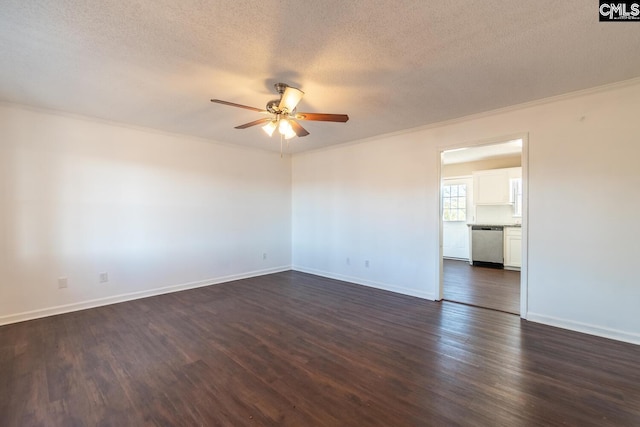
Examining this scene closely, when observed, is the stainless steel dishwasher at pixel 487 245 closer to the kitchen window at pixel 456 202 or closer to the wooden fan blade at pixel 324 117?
the kitchen window at pixel 456 202

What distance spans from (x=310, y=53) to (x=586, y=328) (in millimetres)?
3903

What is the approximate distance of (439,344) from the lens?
2.72 meters

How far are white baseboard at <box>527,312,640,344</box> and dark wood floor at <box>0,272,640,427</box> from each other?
0.10 meters

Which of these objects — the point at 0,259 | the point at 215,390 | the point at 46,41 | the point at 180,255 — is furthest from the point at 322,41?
the point at 0,259

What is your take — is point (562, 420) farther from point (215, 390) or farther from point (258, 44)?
point (258, 44)

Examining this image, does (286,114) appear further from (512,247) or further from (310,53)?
(512,247)

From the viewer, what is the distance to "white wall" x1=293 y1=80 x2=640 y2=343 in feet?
9.09

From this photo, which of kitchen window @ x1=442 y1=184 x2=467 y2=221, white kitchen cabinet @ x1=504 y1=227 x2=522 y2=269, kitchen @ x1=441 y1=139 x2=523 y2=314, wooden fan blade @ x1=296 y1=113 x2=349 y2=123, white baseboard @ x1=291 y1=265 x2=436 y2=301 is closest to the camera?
wooden fan blade @ x1=296 y1=113 x2=349 y2=123

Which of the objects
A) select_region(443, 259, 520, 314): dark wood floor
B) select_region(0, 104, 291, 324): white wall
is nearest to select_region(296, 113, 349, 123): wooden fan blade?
select_region(0, 104, 291, 324): white wall

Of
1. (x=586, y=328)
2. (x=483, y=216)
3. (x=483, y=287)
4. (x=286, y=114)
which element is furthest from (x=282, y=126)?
(x=483, y=216)

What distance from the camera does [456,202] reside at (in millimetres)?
7430

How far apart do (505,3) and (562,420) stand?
2619 millimetres

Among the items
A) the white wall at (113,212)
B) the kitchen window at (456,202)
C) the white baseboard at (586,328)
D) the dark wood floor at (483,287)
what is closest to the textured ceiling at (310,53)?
the white wall at (113,212)

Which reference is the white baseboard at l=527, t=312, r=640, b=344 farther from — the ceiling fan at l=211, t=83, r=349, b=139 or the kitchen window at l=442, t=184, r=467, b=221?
the kitchen window at l=442, t=184, r=467, b=221
